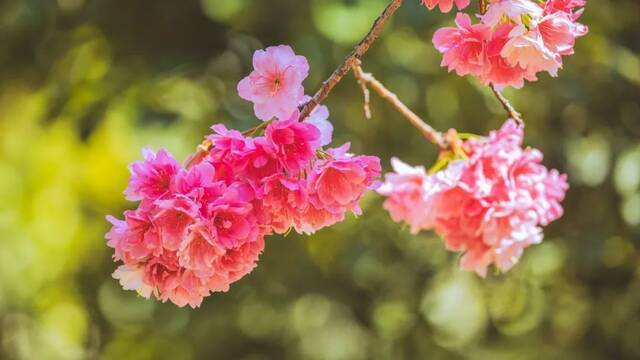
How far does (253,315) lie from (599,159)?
2.69ft

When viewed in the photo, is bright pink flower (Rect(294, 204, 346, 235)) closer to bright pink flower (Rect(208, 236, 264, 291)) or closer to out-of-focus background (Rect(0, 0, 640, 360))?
bright pink flower (Rect(208, 236, 264, 291))

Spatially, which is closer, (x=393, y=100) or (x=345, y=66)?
(x=345, y=66)

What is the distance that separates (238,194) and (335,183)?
7 cm

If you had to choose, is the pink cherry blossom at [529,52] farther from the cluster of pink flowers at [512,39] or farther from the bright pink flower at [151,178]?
the bright pink flower at [151,178]

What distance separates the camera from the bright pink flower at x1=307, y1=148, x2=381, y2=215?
73 centimetres

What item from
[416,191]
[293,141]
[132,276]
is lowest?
[416,191]

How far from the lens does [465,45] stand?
2.74 feet

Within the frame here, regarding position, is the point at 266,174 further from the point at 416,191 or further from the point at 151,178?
the point at 416,191

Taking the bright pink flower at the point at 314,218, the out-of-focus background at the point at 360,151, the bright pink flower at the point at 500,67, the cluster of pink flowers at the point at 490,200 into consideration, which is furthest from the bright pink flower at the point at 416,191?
the out-of-focus background at the point at 360,151

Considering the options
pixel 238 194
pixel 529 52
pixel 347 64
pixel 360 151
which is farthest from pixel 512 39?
pixel 360 151

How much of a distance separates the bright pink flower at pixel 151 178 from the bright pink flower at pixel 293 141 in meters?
0.08

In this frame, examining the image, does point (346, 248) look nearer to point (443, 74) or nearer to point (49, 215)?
point (443, 74)

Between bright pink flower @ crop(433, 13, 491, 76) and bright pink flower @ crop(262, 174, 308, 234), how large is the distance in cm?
20

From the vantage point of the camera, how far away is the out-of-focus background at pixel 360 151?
2.01 m
